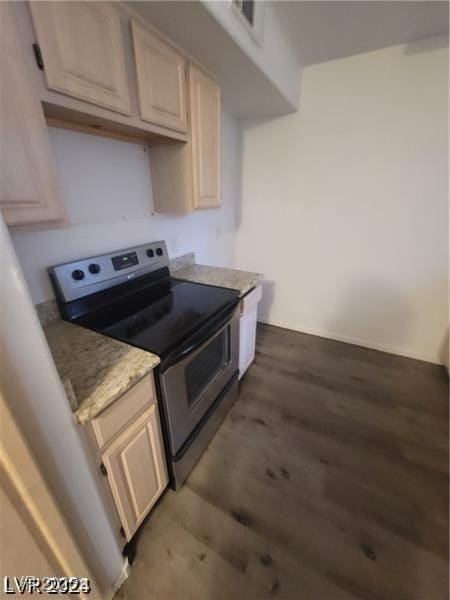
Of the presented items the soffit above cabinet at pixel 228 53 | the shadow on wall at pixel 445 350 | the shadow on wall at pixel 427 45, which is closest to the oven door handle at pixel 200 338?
the soffit above cabinet at pixel 228 53

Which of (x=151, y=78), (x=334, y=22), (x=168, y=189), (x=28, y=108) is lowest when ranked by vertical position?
(x=168, y=189)

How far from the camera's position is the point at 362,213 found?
2238 mm

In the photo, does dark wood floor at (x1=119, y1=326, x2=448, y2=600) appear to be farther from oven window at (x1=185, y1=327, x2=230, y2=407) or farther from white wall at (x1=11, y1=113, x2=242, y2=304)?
white wall at (x1=11, y1=113, x2=242, y2=304)

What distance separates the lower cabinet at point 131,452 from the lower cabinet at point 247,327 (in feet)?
3.02

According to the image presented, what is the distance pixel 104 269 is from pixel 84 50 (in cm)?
88

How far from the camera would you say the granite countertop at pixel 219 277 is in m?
1.71

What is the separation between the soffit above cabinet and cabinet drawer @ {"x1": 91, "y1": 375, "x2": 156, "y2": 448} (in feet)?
4.66

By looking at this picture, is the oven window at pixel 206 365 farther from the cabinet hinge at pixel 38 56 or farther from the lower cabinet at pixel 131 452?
the cabinet hinge at pixel 38 56

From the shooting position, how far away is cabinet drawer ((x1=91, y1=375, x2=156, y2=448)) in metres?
0.82

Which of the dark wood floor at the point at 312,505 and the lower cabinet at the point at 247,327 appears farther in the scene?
the lower cabinet at the point at 247,327

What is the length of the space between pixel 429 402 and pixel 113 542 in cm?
221

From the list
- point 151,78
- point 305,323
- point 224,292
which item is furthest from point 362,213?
point 151,78

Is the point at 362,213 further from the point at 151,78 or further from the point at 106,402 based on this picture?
the point at 106,402

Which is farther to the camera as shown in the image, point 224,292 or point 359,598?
point 224,292
